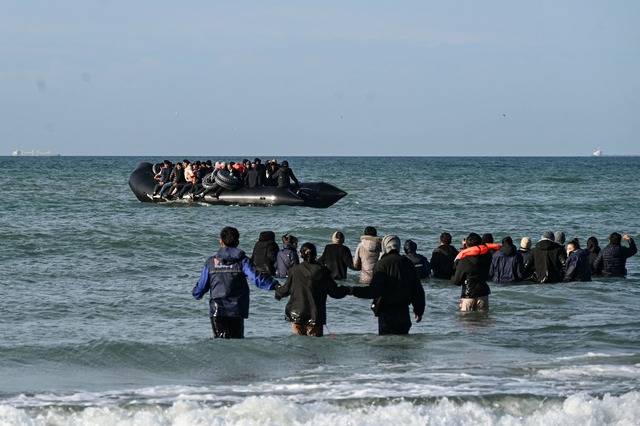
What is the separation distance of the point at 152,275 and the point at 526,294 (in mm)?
6026

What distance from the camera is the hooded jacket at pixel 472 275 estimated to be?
11344mm

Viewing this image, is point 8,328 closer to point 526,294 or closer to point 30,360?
point 30,360

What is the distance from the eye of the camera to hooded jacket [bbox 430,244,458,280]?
49.6 feet

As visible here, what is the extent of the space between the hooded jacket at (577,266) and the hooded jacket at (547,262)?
136 mm

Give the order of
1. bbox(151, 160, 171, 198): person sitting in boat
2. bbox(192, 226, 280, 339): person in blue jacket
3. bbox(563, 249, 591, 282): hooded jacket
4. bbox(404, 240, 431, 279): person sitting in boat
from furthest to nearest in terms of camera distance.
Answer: bbox(151, 160, 171, 198): person sitting in boat, bbox(563, 249, 591, 282): hooded jacket, bbox(404, 240, 431, 279): person sitting in boat, bbox(192, 226, 280, 339): person in blue jacket

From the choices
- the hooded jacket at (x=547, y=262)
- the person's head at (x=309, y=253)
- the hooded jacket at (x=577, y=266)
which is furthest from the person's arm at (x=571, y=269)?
the person's head at (x=309, y=253)

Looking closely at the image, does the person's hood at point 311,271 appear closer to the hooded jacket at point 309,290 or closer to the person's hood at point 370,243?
the hooded jacket at point 309,290

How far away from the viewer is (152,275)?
1719 cm

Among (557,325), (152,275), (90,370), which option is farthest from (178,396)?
(152,275)

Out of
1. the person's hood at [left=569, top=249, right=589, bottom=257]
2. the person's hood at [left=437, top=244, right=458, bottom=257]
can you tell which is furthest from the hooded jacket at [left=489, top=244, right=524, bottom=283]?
the person's hood at [left=569, top=249, right=589, bottom=257]

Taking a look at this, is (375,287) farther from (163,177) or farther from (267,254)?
(163,177)

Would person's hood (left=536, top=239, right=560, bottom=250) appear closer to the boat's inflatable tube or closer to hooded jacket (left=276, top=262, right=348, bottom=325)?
hooded jacket (left=276, top=262, right=348, bottom=325)

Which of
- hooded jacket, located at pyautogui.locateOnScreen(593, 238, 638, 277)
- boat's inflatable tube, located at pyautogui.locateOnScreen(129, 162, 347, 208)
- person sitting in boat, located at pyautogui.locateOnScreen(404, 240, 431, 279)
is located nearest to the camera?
person sitting in boat, located at pyautogui.locateOnScreen(404, 240, 431, 279)

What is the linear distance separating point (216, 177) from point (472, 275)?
1862 cm
